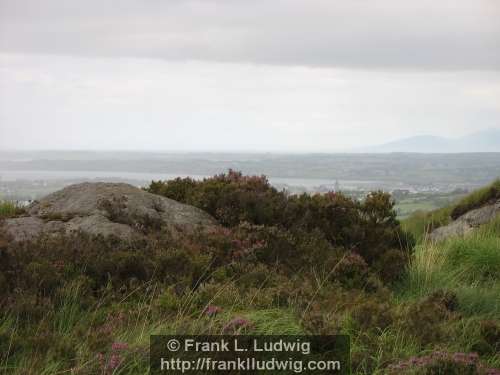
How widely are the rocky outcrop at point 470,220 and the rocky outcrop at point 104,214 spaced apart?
6773 mm

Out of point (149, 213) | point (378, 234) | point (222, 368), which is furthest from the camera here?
point (378, 234)

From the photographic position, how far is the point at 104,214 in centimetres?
747

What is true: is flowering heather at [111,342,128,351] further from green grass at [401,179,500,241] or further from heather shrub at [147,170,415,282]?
green grass at [401,179,500,241]

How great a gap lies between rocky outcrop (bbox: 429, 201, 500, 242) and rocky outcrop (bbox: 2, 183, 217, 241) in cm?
677

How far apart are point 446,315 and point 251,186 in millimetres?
3936

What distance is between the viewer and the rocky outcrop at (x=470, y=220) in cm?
1295

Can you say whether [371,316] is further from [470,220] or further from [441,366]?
[470,220]

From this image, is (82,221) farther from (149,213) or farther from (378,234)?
(378,234)

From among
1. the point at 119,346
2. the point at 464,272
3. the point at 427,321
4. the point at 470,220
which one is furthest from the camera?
the point at 470,220

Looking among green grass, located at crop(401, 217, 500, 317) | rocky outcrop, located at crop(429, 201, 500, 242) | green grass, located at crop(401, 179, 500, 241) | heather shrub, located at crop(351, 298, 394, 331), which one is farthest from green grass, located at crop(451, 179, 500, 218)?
heather shrub, located at crop(351, 298, 394, 331)

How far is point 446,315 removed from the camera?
568 cm

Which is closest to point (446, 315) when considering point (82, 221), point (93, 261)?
point (93, 261)

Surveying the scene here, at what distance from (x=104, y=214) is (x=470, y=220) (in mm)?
8999

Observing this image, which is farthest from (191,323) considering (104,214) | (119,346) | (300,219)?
(300,219)
